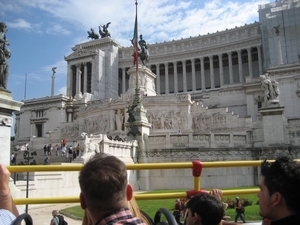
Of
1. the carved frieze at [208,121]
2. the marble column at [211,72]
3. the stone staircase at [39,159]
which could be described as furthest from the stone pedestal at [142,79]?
the marble column at [211,72]

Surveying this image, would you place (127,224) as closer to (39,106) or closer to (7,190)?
(7,190)

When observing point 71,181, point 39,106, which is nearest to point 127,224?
point 71,181

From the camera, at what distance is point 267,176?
2.75m

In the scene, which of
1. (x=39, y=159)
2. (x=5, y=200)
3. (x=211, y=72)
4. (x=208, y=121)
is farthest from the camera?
(x=211, y=72)

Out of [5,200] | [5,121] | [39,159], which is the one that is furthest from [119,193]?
[39,159]

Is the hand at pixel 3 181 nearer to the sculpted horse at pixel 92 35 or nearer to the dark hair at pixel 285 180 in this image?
the dark hair at pixel 285 180

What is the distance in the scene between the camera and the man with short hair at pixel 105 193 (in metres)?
2.36

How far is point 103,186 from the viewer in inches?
93.2

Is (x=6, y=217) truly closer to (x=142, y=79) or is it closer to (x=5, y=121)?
(x=5, y=121)

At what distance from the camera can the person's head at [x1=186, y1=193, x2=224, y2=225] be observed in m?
3.07

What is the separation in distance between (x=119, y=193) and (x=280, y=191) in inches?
49.8

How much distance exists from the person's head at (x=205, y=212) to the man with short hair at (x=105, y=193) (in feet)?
2.85

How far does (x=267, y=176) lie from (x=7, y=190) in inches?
90.2

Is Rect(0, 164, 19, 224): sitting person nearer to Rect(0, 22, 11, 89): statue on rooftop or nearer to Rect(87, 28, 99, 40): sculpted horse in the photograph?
Rect(0, 22, 11, 89): statue on rooftop
